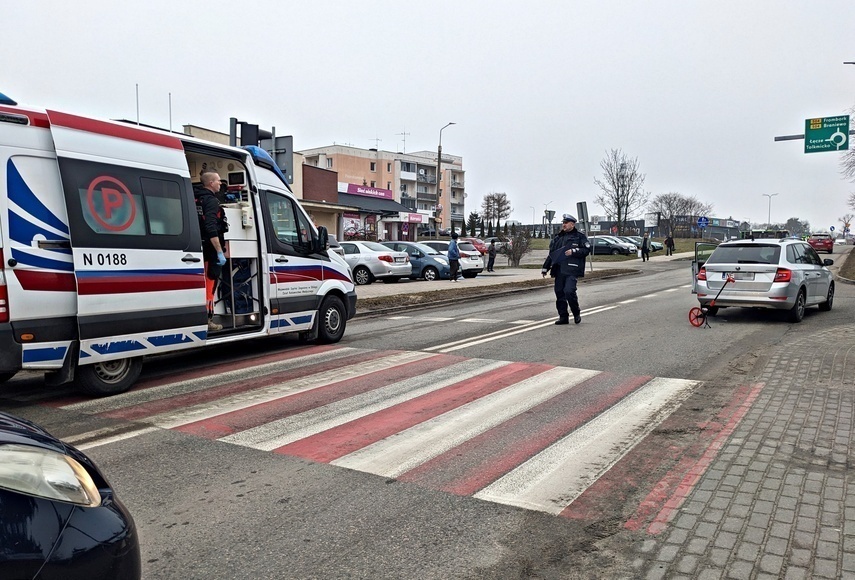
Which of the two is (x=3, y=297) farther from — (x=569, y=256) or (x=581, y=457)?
(x=569, y=256)

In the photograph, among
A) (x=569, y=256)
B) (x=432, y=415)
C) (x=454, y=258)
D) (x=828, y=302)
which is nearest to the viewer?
(x=432, y=415)

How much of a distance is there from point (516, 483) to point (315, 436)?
1807 mm

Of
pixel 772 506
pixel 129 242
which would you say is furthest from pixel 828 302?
pixel 129 242

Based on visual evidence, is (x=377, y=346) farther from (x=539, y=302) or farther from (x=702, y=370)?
(x=539, y=302)

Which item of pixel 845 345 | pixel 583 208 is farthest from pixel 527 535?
pixel 583 208

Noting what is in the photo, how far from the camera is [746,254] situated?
12.7 metres

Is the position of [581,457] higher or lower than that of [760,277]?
lower

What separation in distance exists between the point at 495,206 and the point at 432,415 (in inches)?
3890

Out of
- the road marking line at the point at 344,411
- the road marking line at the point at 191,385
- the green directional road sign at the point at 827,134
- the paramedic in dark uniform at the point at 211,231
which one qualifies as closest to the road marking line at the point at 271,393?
the road marking line at the point at 191,385

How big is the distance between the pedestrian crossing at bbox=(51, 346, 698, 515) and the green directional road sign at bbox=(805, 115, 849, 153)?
24.7 metres

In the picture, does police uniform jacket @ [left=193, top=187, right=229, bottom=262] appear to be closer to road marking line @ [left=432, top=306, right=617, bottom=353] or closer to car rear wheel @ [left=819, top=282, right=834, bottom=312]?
road marking line @ [left=432, top=306, right=617, bottom=353]

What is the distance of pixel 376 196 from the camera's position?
2290 inches

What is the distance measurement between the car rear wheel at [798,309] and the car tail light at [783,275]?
546mm

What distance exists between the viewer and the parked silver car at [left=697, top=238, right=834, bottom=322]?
40.0 ft
